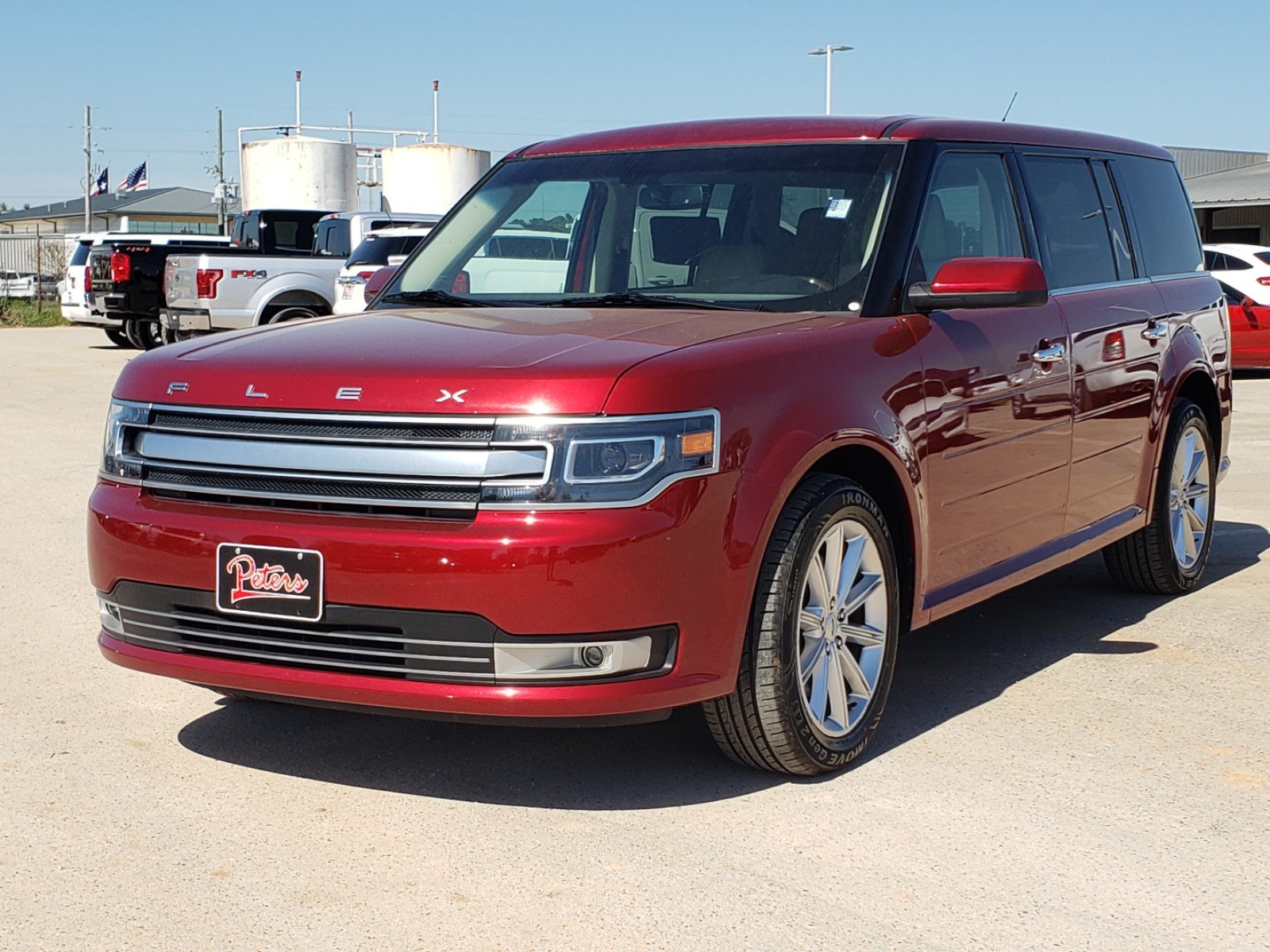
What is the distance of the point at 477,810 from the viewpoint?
4230 millimetres

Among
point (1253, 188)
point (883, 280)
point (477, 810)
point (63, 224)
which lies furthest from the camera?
point (63, 224)

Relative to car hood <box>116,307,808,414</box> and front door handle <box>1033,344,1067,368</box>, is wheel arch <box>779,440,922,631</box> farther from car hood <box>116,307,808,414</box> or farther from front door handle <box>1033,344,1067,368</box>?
front door handle <box>1033,344,1067,368</box>

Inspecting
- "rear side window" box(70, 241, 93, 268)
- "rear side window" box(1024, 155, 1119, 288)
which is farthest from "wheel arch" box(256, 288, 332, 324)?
"rear side window" box(1024, 155, 1119, 288)

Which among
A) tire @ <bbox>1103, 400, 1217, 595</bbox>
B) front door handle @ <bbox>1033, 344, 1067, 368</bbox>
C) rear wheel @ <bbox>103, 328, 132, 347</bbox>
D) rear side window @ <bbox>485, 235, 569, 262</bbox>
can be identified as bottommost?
rear wheel @ <bbox>103, 328, 132, 347</bbox>

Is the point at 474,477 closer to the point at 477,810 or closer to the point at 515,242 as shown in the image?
the point at 477,810

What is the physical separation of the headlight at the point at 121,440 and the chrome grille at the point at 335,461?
8 centimetres

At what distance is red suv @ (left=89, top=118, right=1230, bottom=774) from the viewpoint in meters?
3.90

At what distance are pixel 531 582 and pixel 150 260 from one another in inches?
814

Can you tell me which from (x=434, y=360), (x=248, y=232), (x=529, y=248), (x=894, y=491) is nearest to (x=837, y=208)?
(x=894, y=491)

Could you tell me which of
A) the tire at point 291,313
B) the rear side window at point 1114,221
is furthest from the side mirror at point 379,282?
the tire at point 291,313

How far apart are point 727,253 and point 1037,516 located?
144 cm

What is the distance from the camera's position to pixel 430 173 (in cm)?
3969

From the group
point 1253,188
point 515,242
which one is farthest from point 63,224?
point 515,242

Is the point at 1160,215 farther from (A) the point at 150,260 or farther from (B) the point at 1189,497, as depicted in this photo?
(A) the point at 150,260
